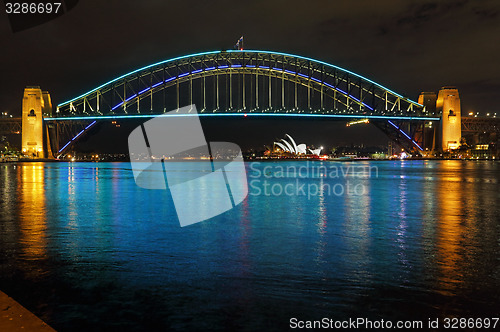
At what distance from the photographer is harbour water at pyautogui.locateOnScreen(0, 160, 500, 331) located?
→ 4922 mm

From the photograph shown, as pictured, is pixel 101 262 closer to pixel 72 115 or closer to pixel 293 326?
pixel 293 326

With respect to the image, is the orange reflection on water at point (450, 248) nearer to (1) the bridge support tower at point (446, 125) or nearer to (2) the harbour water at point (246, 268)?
(2) the harbour water at point (246, 268)

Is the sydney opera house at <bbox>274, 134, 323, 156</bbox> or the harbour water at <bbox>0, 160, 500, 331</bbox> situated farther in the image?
the sydney opera house at <bbox>274, 134, 323, 156</bbox>

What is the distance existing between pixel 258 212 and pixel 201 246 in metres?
4.91

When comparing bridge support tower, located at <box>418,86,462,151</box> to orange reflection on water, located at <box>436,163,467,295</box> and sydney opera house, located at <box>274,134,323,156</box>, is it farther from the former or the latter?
orange reflection on water, located at <box>436,163,467,295</box>

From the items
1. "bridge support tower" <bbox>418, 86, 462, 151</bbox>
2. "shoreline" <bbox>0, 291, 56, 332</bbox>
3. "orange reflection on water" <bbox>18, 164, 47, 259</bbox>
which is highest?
"bridge support tower" <bbox>418, 86, 462, 151</bbox>

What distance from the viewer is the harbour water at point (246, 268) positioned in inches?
194

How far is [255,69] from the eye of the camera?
82.4 metres

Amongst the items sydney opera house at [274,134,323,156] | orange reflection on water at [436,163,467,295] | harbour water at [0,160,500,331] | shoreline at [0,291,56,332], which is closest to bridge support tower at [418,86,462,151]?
sydney opera house at [274,134,323,156]

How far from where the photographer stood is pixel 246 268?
663 centimetres

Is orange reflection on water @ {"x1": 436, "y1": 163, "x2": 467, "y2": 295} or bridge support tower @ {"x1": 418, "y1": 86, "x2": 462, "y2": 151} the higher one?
bridge support tower @ {"x1": 418, "y1": 86, "x2": 462, "y2": 151}

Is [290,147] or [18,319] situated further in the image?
[290,147]

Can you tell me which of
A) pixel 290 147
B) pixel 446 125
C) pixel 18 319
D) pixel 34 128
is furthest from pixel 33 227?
pixel 290 147

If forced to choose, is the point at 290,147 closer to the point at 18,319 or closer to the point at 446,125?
the point at 446,125
